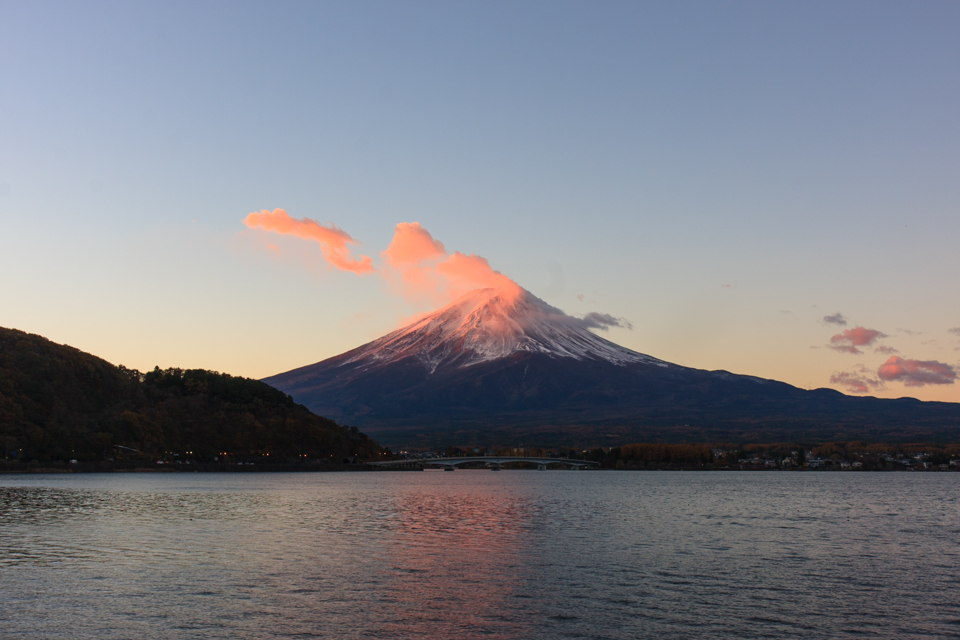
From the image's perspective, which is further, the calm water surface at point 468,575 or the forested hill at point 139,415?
the forested hill at point 139,415

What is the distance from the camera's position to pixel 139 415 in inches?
5694

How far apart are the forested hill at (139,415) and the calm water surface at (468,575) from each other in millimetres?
79251

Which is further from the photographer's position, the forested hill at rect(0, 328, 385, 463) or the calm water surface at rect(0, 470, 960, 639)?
the forested hill at rect(0, 328, 385, 463)

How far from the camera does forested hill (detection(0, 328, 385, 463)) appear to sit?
413ft

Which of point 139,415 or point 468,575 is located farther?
point 139,415

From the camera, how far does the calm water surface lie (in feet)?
68.7

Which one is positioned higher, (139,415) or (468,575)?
(139,415)

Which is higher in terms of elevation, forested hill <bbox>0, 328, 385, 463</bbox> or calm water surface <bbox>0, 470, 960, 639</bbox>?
forested hill <bbox>0, 328, 385, 463</bbox>

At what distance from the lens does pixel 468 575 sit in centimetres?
2878

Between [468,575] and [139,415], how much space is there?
130566 millimetres

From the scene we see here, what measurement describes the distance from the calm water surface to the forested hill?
260 ft

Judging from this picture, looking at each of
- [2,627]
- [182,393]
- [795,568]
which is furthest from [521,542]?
[182,393]

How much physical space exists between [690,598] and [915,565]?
1359 cm

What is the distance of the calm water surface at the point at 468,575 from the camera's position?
21.0m
